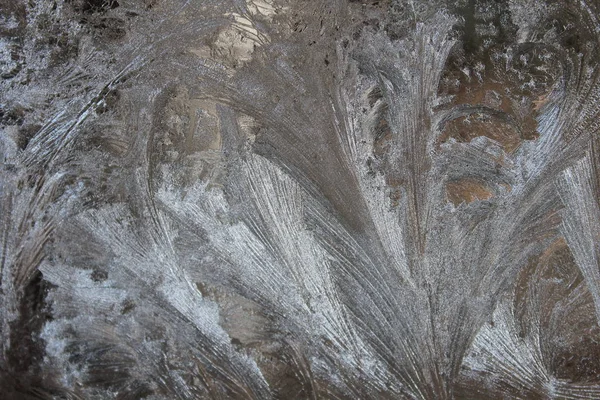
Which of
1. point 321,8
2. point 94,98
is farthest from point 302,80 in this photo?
point 94,98

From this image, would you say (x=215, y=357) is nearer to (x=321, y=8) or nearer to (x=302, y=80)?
(x=302, y=80)

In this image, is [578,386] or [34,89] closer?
[578,386]

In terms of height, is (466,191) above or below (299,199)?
above

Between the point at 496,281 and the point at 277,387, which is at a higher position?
the point at 496,281

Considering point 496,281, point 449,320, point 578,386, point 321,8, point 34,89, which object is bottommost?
point 578,386

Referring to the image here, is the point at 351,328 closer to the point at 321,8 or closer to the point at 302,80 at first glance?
the point at 302,80

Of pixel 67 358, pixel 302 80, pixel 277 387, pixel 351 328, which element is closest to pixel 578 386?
pixel 351 328
